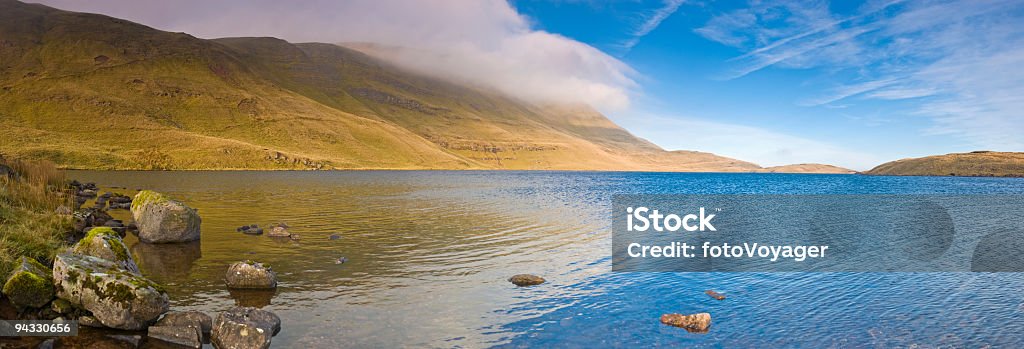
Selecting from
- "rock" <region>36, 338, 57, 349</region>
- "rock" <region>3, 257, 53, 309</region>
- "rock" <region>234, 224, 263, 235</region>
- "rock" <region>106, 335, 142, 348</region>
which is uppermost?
"rock" <region>3, 257, 53, 309</region>

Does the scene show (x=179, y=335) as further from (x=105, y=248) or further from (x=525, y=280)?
(x=525, y=280)

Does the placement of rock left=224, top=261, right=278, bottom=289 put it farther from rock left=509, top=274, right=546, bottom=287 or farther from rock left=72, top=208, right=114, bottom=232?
rock left=72, top=208, right=114, bottom=232

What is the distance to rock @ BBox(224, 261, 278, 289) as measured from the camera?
18.7 metres

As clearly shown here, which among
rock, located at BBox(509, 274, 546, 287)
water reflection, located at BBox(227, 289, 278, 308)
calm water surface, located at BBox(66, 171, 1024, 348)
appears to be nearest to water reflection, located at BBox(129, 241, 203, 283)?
calm water surface, located at BBox(66, 171, 1024, 348)

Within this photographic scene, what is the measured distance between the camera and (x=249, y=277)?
61.7ft

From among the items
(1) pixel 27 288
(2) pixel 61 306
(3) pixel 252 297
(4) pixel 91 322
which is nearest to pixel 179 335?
(4) pixel 91 322

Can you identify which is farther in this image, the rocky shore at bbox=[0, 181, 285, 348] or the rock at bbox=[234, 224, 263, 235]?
the rock at bbox=[234, 224, 263, 235]

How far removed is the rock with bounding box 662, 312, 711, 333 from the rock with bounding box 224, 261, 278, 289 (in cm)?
1378

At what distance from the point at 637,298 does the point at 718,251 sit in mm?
12923

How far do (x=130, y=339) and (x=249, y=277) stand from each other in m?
5.76

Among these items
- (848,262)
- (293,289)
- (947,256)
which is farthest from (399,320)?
(947,256)

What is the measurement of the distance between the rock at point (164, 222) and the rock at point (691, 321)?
25510 mm

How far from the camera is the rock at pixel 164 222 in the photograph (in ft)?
91.5

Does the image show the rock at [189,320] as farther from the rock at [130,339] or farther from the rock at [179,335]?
the rock at [130,339]
